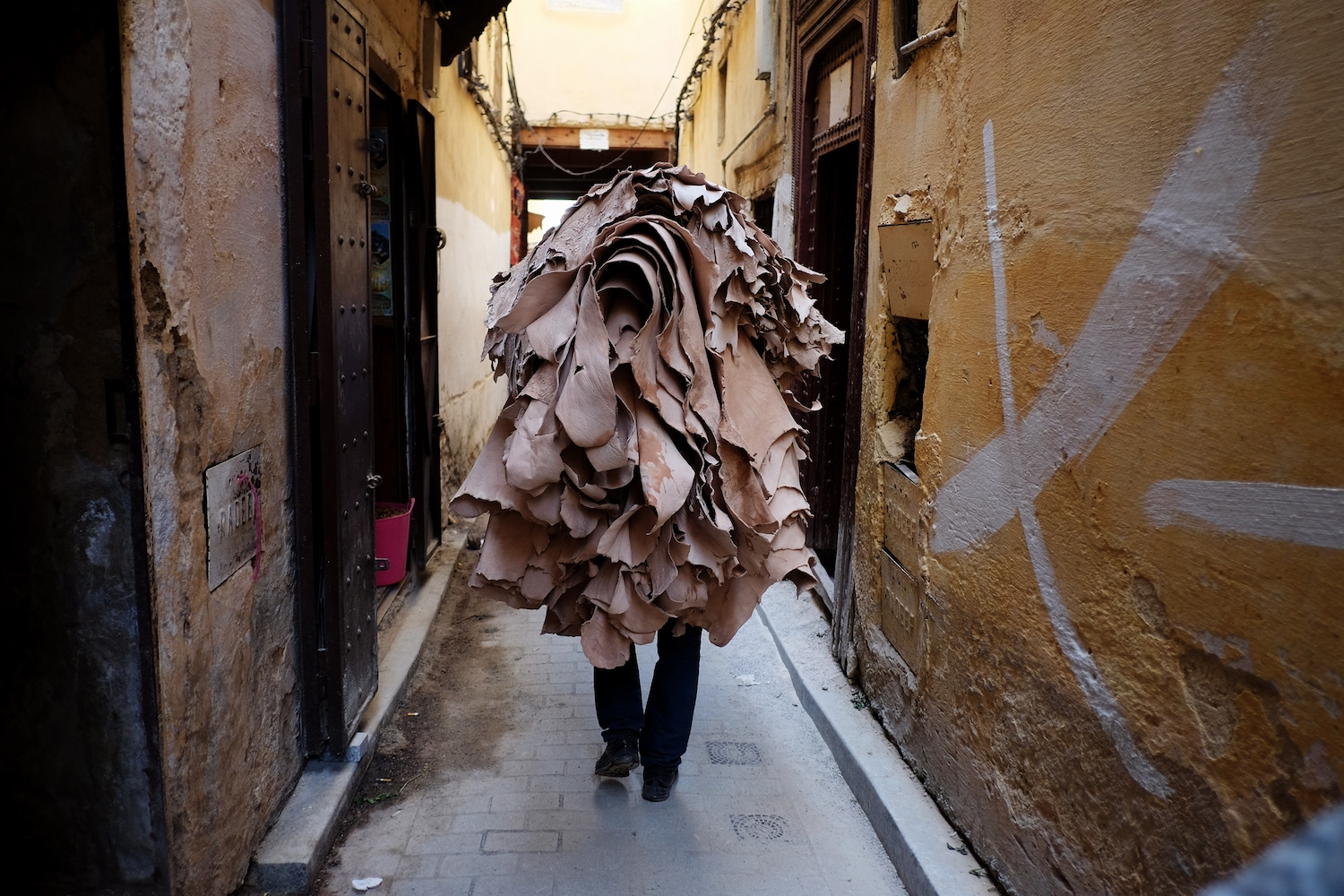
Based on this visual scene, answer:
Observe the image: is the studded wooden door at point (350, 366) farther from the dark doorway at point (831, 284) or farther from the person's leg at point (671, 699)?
the dark doorway at point (831, 284)

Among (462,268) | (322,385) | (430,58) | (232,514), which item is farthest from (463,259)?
(232,514)

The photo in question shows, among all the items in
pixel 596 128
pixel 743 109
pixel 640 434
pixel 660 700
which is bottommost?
pixel 660 700

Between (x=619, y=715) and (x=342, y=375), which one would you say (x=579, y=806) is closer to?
(x=619, y=715)

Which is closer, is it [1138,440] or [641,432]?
[1138,440]

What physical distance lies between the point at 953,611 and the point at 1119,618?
99 cm

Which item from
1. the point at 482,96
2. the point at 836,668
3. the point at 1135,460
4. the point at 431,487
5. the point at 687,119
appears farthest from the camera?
the point at 687,119

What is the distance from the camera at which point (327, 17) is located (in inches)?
126

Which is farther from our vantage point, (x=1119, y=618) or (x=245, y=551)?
(x=245, y=551)

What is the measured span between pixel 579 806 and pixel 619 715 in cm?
34

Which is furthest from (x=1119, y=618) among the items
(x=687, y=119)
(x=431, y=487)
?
(x=687, y=119)

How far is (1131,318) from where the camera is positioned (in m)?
2.11

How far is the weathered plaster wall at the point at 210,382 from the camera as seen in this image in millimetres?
2246

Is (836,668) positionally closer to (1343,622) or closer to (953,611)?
(953,611)

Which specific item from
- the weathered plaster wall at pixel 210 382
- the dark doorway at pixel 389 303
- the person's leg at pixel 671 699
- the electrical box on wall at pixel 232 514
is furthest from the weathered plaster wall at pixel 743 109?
the electrical box on wall at pixel 232 514
